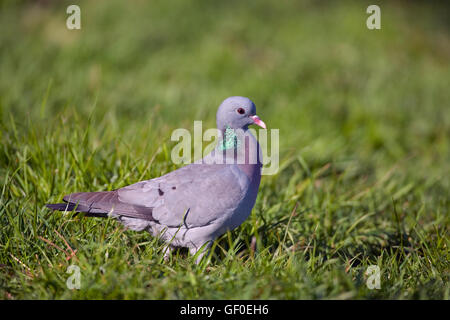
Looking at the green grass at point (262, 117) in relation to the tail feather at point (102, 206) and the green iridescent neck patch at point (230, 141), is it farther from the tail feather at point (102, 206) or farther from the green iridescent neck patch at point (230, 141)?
the green iridescent neck patch at point (230, 141)

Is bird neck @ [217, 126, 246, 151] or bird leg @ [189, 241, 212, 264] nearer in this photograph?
bird leg @ [189, 241, 212, 264]

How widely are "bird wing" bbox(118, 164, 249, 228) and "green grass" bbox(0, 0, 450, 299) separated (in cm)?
23

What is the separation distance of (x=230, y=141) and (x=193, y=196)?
1.61ft

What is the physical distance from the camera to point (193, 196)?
9.46ft

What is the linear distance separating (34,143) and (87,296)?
1808 mm

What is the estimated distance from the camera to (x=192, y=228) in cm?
290

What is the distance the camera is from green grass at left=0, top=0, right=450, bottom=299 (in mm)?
2619

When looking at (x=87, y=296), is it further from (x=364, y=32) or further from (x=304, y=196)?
(x=364, y=32)
